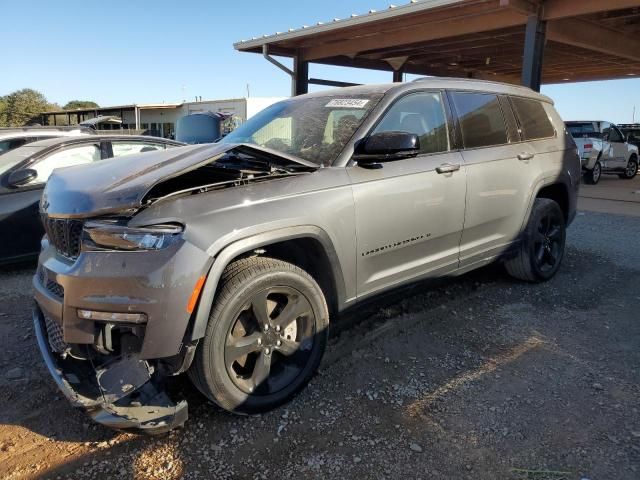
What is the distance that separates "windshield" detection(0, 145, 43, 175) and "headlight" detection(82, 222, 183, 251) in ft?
12.5

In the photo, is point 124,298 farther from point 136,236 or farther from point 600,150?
point 600,150

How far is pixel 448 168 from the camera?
3.67 m

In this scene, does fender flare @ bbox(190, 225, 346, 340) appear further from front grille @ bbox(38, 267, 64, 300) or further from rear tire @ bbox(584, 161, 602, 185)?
rear tire @ bbox(584, 161, 602, 185)

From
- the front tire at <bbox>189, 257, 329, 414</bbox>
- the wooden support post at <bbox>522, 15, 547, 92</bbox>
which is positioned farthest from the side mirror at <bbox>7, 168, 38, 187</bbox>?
the wooden support post at <bbox>522, 15, 547, 92</bbox>

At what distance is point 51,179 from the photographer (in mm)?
3127

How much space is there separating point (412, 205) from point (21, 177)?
4.26 m

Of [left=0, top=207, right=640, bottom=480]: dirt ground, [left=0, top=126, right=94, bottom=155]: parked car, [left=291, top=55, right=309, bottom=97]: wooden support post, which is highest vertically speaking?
[left=291, top=55, right=309, bottom=97]: wooden support post

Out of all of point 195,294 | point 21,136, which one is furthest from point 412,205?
point 21,136

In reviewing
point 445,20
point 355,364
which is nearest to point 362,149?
point 355,364

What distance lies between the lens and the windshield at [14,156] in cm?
539

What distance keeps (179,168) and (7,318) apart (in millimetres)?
2643

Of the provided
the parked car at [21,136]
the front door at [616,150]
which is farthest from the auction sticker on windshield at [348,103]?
the front door at [616,150]

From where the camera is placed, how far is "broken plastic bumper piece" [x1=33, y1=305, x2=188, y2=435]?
7.69 feet

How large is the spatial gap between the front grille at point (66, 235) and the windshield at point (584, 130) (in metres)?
15.7
